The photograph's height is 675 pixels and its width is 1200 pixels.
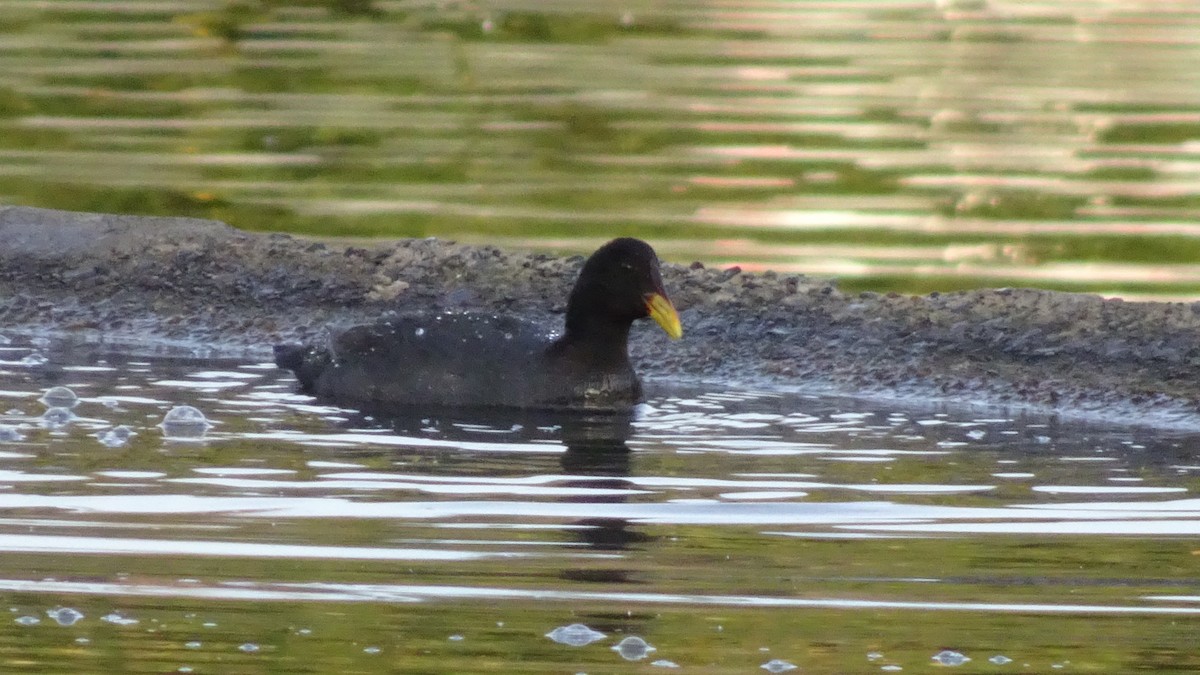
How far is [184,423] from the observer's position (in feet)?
32.1

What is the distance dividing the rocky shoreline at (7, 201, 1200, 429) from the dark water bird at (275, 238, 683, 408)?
2.34 ft

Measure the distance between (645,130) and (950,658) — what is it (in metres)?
14.7

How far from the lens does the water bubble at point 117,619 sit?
6.42 m

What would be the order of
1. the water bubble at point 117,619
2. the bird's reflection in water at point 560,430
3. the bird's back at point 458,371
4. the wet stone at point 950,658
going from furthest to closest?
the bird's back at point 458,371
the bird's reflection in water at point 560,430
the water bubble at point 117,619
the wet stone at point 950,658

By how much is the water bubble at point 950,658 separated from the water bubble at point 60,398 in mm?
4943

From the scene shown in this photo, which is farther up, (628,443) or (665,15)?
(665,15)

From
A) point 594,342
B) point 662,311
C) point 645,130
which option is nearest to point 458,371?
point 594,342

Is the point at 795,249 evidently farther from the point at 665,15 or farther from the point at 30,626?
the point at 665,15

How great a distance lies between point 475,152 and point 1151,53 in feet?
35.6

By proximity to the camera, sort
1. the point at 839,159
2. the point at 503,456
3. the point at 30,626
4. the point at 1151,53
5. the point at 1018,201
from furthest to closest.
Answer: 1. the point at 1151,53
2. the point at 839,159
3. the point at 1018,201
4. the point at 503,456
5. the point at 30,626

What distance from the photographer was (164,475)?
8.64 m

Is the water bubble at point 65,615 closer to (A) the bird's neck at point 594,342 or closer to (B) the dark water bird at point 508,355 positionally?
(B) the dark water bird at point 508,355

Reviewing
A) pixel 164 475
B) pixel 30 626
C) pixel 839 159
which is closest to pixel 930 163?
pixel 839 159

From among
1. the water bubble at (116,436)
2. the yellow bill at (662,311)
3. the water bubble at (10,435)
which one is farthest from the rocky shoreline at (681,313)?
the water bubble at (10,435)
